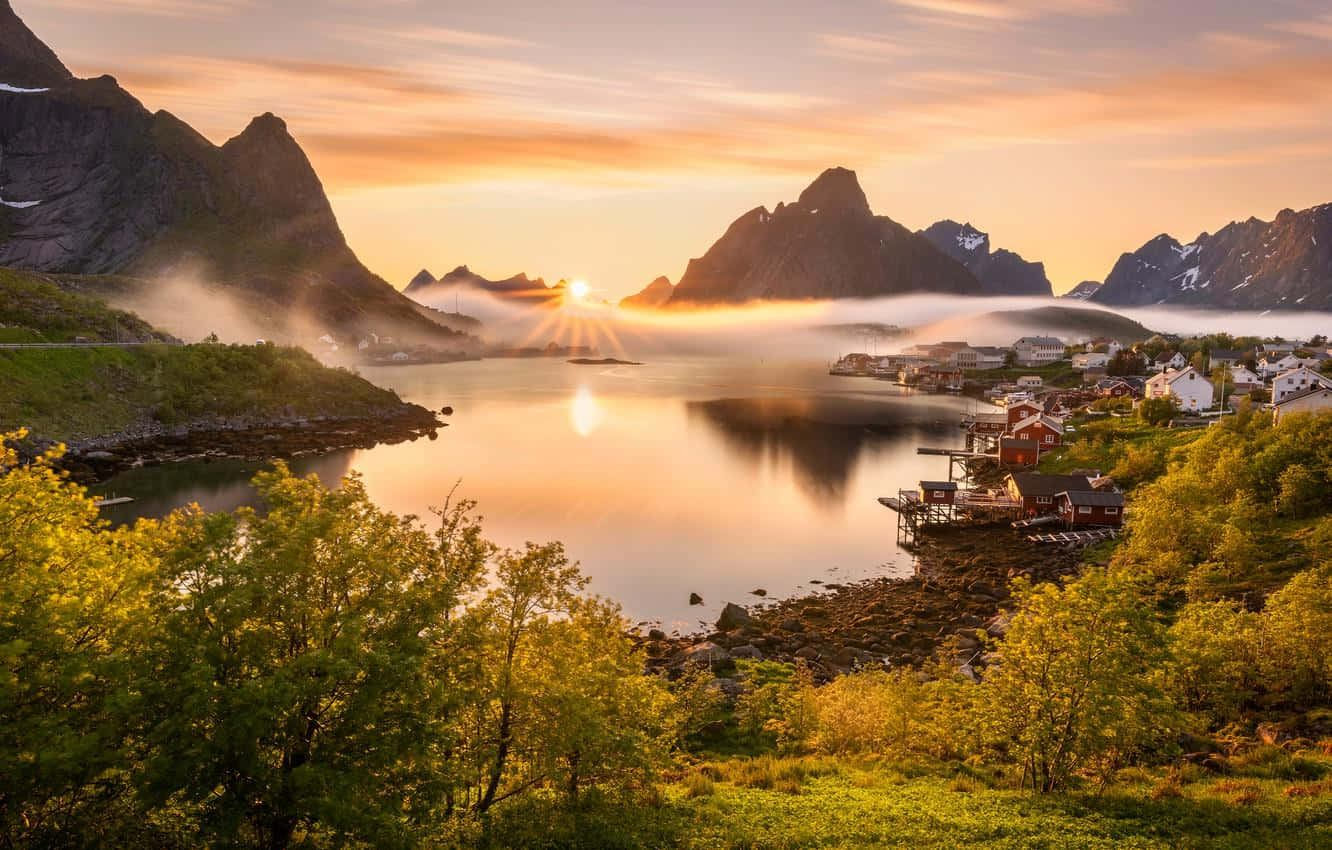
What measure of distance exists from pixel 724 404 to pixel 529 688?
148 m

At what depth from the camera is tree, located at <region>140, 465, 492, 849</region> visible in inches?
483

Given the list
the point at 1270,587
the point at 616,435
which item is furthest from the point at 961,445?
the point at 1270,587

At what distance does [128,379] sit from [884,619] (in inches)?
3855

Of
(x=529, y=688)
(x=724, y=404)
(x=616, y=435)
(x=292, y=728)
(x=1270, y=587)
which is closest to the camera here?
(x=292, y=728)

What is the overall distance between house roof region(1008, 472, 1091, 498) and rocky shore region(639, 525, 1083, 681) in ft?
21.9

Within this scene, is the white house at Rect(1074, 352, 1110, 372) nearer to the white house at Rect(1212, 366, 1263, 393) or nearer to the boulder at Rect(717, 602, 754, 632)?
the white house at Rect(1212, 366, 1263, 393)

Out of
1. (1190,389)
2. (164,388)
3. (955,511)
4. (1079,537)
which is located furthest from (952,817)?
(1190,389)

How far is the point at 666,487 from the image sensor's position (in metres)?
81.4

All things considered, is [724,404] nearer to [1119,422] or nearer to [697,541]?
[1119,422]

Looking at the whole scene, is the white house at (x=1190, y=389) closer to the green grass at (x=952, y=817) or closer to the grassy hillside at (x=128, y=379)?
the green grass at (x=952, y=817)

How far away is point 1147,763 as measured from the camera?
22.6m

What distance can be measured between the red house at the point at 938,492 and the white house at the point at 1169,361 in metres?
111

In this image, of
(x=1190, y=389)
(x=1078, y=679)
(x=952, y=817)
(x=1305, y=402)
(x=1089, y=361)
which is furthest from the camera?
(x=1089, y=361)

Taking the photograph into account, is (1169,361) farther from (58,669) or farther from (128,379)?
(58,669)
